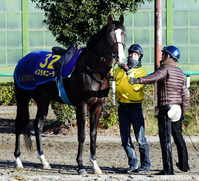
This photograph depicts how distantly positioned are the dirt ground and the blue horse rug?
1.34 metres

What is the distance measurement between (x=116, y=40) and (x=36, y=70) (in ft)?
6.53

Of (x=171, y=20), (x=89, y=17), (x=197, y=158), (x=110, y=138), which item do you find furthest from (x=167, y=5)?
(x=197, y=158)

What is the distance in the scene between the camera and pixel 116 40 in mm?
5715

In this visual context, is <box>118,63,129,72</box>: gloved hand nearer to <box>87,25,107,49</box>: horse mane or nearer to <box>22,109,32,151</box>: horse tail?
<box>87,25,107,49</box>: horse mane

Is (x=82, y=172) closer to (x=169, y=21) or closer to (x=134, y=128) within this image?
(x=134, y=128)

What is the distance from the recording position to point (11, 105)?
17641 mm

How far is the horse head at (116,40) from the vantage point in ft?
18.3

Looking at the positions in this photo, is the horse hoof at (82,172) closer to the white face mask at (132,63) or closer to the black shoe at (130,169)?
the black shoe at (130,169)

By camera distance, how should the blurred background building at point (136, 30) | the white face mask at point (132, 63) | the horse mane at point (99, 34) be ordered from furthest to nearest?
the blurred background building at point (136, 30), the white face mask at point (132, 63), the horse mane at point (99, 34)

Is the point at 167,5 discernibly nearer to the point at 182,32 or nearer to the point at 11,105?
the point at 182,32

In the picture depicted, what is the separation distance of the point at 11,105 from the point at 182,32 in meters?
9.88

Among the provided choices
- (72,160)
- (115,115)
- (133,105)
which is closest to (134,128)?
(133,105)

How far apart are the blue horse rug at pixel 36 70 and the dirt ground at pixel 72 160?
1337 millimetres

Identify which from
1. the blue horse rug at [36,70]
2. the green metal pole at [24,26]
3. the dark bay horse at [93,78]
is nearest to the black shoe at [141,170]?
the dark bay horse at [93,78]
